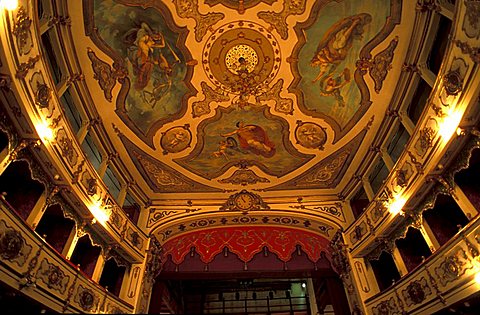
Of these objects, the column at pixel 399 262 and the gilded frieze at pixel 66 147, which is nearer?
the gilded frieze at pixel 66 147

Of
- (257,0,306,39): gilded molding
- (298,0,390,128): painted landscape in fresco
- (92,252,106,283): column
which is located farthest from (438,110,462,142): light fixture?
(92,252,106,283): column

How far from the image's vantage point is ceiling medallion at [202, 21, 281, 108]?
8.09m

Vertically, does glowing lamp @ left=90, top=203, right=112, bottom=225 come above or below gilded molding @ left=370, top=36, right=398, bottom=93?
below

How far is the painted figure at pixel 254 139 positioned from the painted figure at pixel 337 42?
2.74 meters

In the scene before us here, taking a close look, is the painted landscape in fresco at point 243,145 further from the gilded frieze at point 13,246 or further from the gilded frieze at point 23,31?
the gilded frieze at point 13,246

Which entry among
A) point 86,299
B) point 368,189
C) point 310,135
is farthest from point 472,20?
point 86,299

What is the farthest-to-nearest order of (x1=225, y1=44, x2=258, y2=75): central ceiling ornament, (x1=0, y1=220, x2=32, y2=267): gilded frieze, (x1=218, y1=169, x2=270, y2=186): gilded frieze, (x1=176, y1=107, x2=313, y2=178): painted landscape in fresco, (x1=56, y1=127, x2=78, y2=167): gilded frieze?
1. (x1=218, y1=169, x2=270, y2=186): gilded frieze
2. (x1=176, y1=107, x2=313, y2=178): painted landscape in fresco
3. (x1=225, y1=44, x2=258, y2=75): central ceiling ornament
4. (x1=56, y1=127, x2=78, y2=167): gilded frieze
5. (x1=0, y1=220, x2=32, y2=267): gilded frieze

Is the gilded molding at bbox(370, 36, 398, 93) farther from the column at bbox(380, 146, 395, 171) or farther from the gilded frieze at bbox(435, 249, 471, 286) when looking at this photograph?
the gilded frieze at bbox(435, 249, 471, 286)

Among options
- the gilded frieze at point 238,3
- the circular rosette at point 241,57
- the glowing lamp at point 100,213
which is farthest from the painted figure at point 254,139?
the glowing lamp at point 100,213

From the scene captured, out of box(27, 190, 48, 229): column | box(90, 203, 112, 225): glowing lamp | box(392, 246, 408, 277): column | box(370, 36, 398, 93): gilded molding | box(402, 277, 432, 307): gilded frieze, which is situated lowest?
box(402, 277, 432, 307): gilded frieze

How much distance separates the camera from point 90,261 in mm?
8086

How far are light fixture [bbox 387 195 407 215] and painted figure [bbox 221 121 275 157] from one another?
4372 mm

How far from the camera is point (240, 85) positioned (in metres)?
9.01

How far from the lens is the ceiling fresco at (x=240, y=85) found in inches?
294
